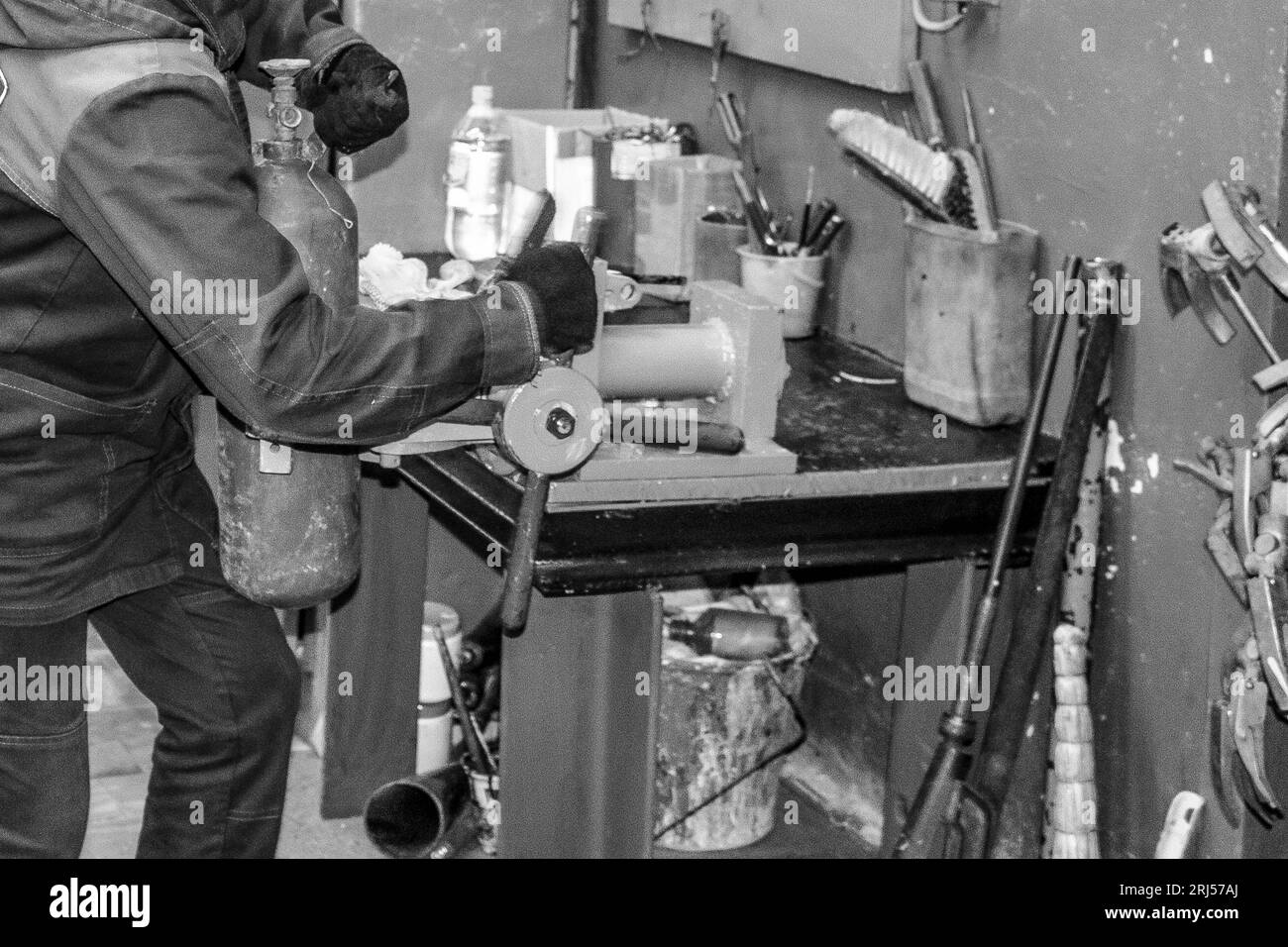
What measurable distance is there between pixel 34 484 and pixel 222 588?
1.07 feet

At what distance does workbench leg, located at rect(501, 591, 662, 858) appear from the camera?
2.21 m

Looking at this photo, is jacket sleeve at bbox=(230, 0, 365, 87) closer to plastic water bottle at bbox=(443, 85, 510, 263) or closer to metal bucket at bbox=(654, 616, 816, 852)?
plastic water bottle at bbox=(443, 85, 510, 263)

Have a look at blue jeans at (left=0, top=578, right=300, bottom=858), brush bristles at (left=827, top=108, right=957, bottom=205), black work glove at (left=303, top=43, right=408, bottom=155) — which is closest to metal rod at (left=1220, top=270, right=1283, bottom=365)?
brush bristles at (left=827, top=108, right=957, bottom=205)

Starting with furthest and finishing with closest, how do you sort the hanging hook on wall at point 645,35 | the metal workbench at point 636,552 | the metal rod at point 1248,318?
the hanging hook on wall at point 645,35
the metal workbench at point 636,552
the metal rod at point 1248,318

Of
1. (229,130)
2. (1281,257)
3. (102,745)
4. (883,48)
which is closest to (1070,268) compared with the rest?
(1281,257)

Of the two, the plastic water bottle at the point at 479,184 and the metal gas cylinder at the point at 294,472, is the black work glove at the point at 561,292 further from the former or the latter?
the plastic water bottle at the point at 479,184

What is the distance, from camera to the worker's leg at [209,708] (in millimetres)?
2238

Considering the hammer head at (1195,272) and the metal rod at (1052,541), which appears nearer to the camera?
the hammer head at (1195,272)

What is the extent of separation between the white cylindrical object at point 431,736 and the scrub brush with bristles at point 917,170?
4.23 feet

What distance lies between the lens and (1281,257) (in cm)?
196

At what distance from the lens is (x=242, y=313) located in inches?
70.7

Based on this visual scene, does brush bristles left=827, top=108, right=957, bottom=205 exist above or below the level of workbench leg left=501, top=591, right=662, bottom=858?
above

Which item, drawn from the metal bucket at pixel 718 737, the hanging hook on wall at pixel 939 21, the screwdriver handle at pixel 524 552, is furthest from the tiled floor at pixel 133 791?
the hanging hook on wall at pixel 939 21

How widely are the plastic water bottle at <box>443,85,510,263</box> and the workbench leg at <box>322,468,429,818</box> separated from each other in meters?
0.49
